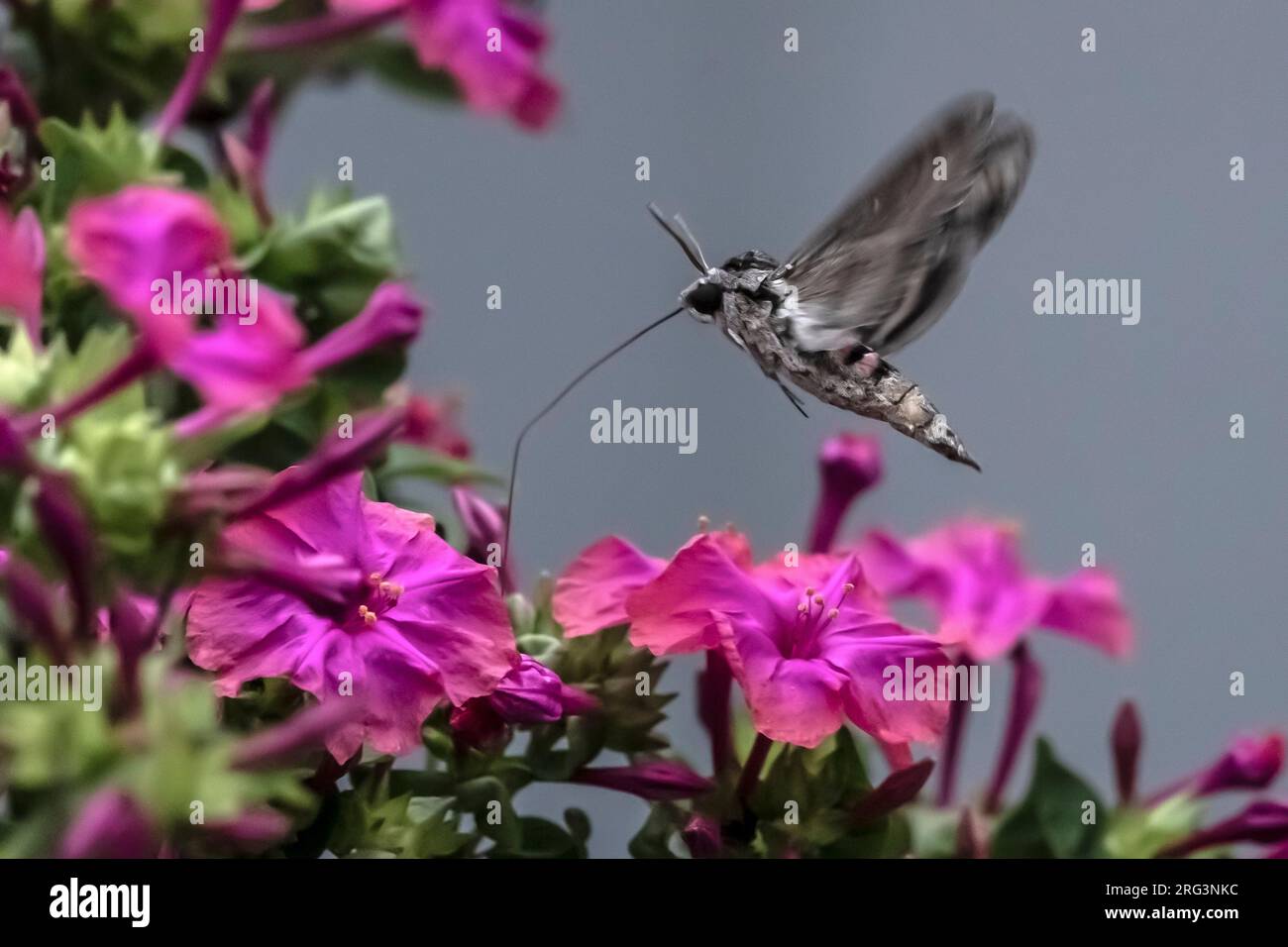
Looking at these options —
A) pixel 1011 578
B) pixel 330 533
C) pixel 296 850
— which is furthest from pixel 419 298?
pixel 1011 578

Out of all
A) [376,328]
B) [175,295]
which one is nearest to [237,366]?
[175,295]

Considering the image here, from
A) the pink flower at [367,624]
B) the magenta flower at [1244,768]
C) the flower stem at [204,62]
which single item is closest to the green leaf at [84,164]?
the flower stem at [204,62]

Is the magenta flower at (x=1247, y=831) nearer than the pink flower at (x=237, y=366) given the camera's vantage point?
No

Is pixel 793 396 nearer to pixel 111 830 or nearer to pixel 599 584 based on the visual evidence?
pixel 599 584

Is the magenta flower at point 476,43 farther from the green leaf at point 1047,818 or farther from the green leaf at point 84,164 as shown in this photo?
the green leaf at point 1047,818

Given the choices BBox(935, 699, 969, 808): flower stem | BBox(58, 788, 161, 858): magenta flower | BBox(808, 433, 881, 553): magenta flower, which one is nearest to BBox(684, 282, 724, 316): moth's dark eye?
BBox(808, 433, 881, 553): magenta flower

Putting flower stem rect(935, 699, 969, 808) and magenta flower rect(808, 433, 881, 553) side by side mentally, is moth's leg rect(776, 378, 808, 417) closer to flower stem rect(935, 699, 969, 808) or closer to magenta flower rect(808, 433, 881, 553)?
magenta flower rect(808, 433, 881, 553)
